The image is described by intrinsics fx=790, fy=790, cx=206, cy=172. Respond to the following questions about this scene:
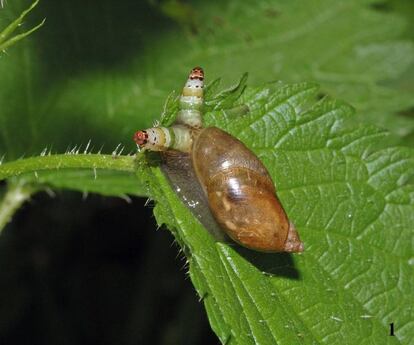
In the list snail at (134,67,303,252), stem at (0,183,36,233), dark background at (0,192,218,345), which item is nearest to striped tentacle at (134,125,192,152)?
snail at (134,67,303,252)

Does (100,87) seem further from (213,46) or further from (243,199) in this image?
(243,199)

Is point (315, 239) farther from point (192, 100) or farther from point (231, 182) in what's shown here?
point (192, 100)

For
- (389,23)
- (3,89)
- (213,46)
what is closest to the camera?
(3,89)

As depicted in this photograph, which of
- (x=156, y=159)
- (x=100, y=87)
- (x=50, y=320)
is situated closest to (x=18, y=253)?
(x=50, y=320)

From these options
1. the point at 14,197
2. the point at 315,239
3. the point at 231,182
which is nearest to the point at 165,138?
the point at 231,182

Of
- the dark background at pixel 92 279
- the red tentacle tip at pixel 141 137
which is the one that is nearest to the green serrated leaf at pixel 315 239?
the red tentacle tip at pixel 141 137

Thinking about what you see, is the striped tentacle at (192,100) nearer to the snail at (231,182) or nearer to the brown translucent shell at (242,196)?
the snail at (231,182)

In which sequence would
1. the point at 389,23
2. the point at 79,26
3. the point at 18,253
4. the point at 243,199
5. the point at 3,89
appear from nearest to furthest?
1. the point at 243,199
2. the point at 3,89
3. the point at 79,26
4. the point at 18,253
5. the point at 389,23
